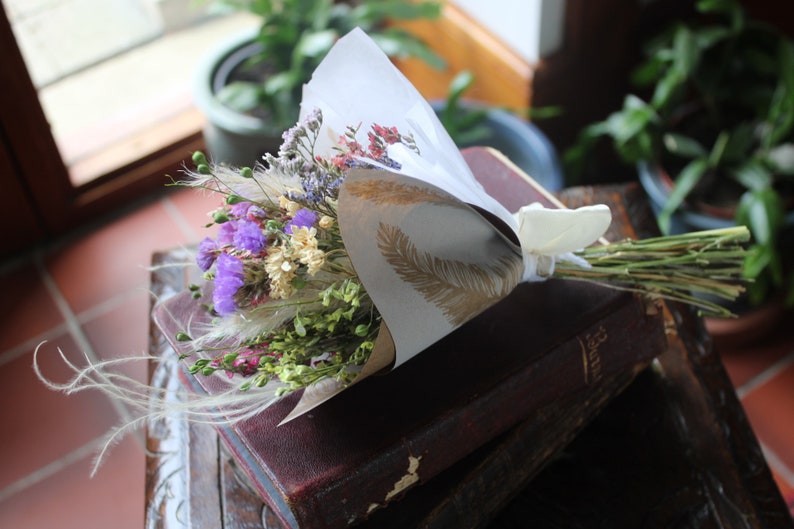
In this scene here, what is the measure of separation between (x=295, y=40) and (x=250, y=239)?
934 mm

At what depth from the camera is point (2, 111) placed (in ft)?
4.64

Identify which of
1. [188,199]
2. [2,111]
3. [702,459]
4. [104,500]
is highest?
[2,111]

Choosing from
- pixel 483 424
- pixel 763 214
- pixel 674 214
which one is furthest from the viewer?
pixel 674 214

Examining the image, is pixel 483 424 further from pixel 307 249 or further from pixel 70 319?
pixel 70 319

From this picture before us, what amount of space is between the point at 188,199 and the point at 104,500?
0.65 meters

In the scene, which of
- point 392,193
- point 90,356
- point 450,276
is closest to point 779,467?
point 450,276

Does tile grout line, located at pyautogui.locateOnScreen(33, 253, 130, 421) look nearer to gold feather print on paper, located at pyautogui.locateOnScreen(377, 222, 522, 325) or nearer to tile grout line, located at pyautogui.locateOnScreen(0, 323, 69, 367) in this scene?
tile grout line, located at pyautogui.locateOnScreen(0, 323, 69, 367)

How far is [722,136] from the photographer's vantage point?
1.42 metres

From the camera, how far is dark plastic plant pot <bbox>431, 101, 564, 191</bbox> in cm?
136

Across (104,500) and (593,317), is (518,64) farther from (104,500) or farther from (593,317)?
(104,500)

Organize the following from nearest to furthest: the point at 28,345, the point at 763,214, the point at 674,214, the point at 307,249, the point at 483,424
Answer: the point at 307,249, the point at 483,424, the point at 763,214, the point at 674,214, the point at 28,345

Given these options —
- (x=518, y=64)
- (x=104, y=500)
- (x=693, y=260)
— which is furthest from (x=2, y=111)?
(x=693, y=260)

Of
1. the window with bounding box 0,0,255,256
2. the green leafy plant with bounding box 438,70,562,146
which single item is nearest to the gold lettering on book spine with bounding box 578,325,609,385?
the green leafy plant with bounding box 438,70,562,146

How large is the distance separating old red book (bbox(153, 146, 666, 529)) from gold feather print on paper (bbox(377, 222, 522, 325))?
0.16 ft
